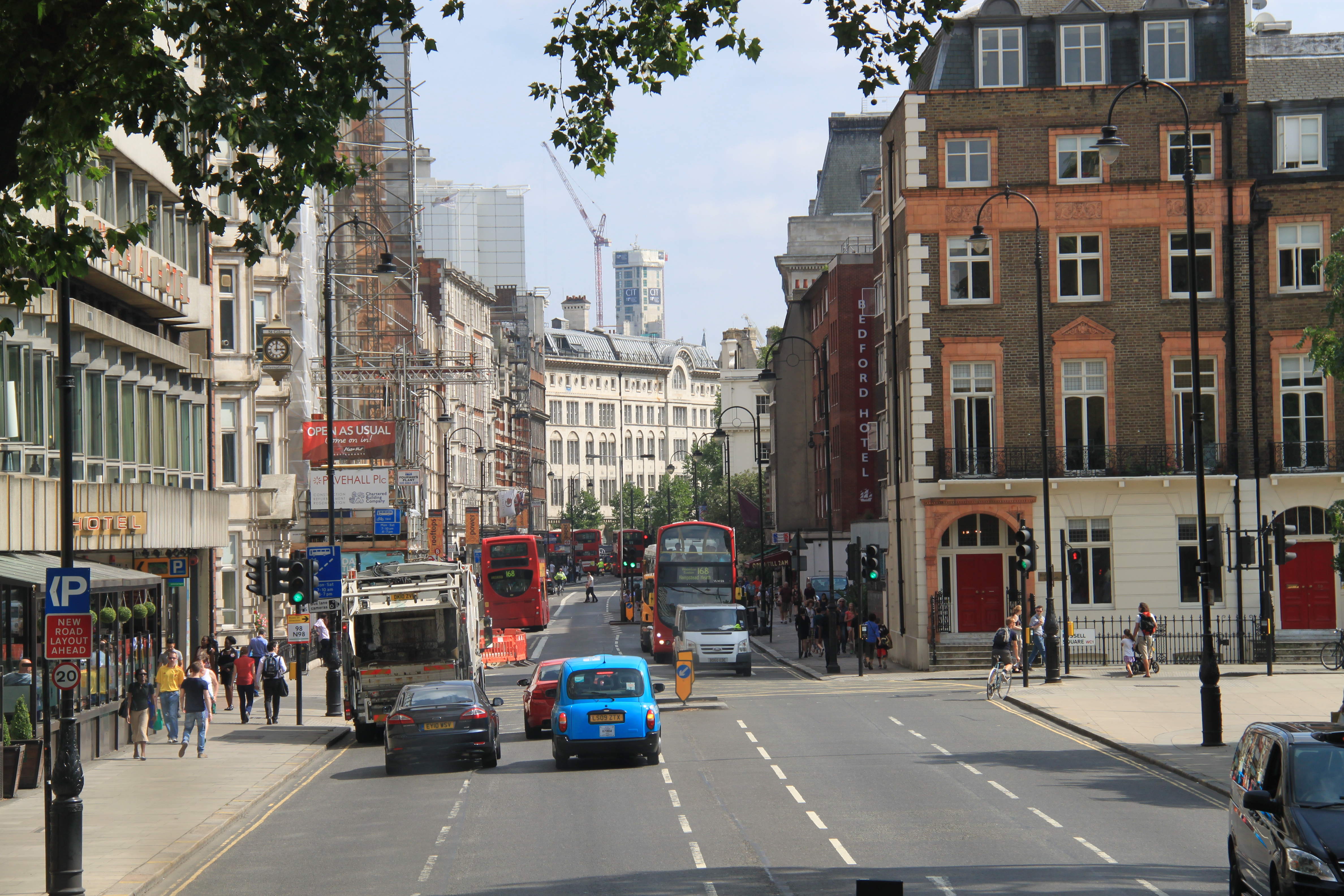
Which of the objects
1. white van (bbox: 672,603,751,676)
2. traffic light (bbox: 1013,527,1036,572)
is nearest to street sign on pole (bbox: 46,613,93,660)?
traffic light (bbox: 1013,527,1036,572)

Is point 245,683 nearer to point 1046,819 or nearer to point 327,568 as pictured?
point 327,568

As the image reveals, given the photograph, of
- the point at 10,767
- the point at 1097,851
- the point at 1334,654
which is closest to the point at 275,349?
the point at 10,767

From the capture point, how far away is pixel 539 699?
3023cm

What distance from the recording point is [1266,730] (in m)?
13.3

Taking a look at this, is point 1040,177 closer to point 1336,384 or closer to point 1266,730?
point 1336,384

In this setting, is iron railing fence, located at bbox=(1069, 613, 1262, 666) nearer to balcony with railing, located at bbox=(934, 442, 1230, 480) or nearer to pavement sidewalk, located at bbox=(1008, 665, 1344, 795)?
pavement sidewalk, located at bbox=(1008, 665, 1344, 795)

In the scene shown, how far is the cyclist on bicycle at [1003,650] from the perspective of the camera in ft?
118

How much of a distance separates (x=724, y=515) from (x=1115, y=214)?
268 feet

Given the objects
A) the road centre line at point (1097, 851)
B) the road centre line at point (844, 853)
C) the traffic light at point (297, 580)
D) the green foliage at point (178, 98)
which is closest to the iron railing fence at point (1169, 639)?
the traffic light at point (297, 580)

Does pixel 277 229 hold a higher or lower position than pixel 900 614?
higher

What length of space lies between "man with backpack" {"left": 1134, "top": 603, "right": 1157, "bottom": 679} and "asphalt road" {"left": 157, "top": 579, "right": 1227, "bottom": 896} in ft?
34.2

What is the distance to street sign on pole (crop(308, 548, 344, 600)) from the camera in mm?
34781

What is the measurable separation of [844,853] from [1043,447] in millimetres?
23992

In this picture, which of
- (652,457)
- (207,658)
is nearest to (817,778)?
(207,658)
